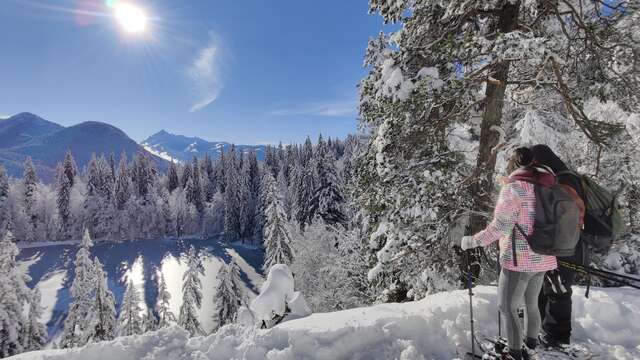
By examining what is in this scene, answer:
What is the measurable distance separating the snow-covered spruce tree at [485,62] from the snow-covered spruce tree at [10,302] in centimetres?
2647

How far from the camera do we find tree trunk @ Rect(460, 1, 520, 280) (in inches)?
242

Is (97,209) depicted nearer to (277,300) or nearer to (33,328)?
(33,328)

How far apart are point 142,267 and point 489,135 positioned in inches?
2634

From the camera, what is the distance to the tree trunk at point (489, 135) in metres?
6.15

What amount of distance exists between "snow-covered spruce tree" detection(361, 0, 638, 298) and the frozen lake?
39544mm

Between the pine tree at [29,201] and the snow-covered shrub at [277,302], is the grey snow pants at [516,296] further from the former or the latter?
the pine tree at [29,201]

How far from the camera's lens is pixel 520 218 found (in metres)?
3.55

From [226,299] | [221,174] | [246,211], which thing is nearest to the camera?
[226,299]

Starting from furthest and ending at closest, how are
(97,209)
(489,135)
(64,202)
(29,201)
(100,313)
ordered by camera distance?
(97,209)
(64,202)
(29,201)
(100,313)
(489,135)

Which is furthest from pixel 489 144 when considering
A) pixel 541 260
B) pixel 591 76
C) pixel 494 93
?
pixel 541 260

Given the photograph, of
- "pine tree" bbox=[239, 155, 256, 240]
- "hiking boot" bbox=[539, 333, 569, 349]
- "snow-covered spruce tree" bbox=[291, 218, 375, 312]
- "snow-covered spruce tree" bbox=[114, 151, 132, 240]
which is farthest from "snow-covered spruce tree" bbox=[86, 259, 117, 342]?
"snow-covered spruce tree" bbox=[114, 151, 132, 240]

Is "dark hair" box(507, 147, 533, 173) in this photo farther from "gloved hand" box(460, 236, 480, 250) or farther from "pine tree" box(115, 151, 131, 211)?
"pine tree" box(115, 151, 131, 211)

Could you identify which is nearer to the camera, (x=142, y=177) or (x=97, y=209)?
(x=97, y=209)

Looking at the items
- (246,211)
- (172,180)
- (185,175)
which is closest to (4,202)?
(172,180)
